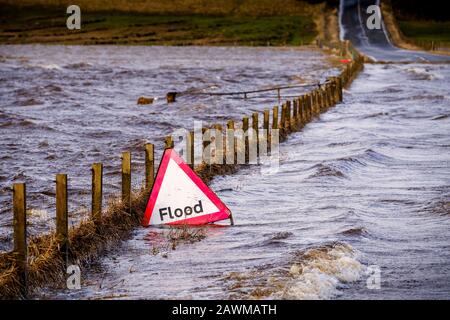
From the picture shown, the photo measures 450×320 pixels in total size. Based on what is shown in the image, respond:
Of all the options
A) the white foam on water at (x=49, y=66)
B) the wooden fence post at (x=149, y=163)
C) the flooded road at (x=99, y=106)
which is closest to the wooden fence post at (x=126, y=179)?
the wooden fence post at (x=149, y=163)

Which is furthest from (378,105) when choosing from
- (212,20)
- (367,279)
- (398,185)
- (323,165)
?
(212,20)

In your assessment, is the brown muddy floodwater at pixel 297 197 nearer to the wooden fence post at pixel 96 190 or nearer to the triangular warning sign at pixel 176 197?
the triangular warning sign at pixel 176 197

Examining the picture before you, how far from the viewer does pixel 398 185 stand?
19.8m

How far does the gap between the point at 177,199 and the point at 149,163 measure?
135 centimetres

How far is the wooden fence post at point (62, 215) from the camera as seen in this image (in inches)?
507

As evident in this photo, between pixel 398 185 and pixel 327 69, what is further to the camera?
pixel 327 69

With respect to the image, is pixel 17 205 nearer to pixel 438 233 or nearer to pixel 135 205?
pixel 135 205

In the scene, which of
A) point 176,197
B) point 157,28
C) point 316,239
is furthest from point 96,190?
point 157,28

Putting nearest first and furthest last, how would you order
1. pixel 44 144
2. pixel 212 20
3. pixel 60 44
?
1. pixel 44 144
2. pixel 60 44
3. pixel 212 20

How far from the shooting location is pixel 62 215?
1304cm

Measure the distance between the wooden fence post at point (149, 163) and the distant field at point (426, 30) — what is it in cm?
7831

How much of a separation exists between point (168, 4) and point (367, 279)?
133076mm
